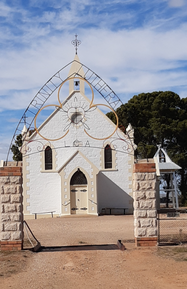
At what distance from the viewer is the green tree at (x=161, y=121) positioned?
121ft

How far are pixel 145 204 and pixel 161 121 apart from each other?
27044mm

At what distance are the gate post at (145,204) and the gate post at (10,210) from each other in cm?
356

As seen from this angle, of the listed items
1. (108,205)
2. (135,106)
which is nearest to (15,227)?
(108,205)

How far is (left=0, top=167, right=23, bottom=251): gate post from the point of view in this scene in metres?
11.9

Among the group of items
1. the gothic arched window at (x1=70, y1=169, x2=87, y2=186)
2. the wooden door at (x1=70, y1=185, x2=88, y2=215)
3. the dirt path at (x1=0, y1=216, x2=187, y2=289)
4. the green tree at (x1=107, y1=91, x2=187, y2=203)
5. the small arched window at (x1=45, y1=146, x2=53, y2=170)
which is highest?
the green tree at (x1=107, y1=91, x2=187, y2=203)

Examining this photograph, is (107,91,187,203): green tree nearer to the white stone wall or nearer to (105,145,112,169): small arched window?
(105,145,112,169): small arched window

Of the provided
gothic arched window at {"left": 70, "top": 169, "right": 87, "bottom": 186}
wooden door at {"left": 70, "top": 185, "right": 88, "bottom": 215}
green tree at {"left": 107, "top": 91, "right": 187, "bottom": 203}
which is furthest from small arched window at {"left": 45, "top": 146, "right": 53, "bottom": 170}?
green tree at {"left": 107, "top": 91, "right": 187, "bottom": 203}

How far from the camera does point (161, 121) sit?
38156mm

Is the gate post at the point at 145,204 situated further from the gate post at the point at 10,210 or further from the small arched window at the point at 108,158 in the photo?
the small arched window at the point at 108,158

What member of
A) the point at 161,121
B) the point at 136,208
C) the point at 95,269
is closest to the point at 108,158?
the point at 161,121

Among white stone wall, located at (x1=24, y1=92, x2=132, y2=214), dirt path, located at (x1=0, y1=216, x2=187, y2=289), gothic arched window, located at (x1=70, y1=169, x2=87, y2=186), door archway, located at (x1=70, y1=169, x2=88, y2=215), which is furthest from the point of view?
white stone wall, located at (x1=24, y1=92, x2=132, y2=214)

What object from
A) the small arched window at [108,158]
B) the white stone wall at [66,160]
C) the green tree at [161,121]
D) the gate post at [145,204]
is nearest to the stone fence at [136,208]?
the gate post at [145,204]

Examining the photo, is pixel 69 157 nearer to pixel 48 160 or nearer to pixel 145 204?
pixel 48 160

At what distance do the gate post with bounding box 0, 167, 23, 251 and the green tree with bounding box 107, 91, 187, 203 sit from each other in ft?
80.9
